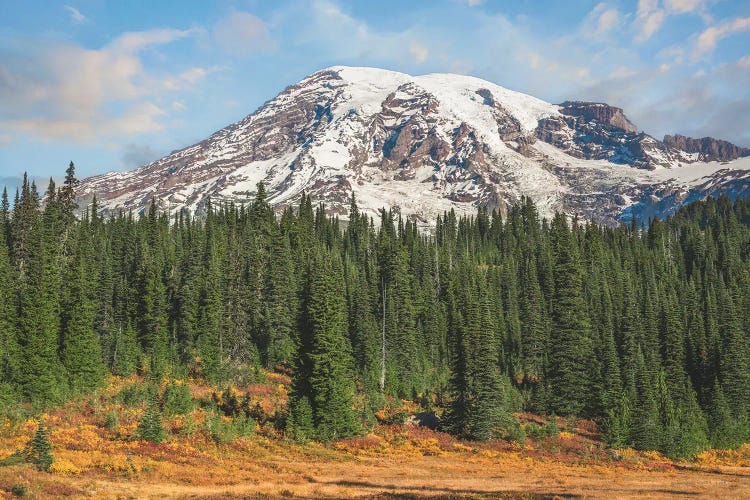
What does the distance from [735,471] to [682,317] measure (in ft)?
184

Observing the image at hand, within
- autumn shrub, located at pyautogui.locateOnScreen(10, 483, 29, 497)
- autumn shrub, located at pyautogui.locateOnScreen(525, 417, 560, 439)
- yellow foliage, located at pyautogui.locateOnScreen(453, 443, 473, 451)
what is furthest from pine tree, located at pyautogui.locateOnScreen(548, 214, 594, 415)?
autumn shrub, located at pyautogui.locateOnScreen(10, 483, 29, 497)

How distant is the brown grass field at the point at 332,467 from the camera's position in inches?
1139

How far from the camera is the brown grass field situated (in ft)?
94.9

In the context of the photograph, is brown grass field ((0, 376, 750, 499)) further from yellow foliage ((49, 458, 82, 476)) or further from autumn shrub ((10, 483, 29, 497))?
autumn shrub ((10, 483, 29, 497))

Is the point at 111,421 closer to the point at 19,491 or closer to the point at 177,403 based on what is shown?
the point at 177,403

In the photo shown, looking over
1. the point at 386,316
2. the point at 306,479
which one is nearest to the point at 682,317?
the point at 386,316

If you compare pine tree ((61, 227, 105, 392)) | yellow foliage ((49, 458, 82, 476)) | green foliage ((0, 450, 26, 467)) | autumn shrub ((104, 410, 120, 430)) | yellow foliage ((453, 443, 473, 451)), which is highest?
pine tree ((61, 227, 105, 392))

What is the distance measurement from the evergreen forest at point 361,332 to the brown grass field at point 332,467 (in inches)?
137

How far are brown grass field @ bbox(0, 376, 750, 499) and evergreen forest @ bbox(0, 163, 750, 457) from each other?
3487 mm

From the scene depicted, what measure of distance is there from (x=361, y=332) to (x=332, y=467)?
4121cm

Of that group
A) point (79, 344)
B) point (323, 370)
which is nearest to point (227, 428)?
point (323, 370)

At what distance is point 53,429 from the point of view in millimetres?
38875

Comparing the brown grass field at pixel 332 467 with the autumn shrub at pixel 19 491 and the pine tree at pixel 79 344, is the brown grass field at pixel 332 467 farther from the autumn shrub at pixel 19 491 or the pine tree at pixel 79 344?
the pine tree at pixel 79 344

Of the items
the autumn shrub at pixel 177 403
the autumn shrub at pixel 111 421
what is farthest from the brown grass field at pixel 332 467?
the autumn shrub at pixel 177 403
